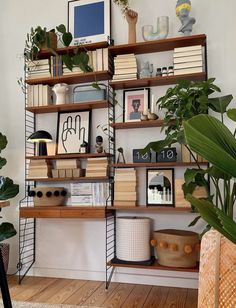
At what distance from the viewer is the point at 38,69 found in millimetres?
2904

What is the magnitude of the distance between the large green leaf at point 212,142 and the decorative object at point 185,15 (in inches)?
83.5

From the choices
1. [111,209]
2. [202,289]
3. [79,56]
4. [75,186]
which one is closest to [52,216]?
[75,186]

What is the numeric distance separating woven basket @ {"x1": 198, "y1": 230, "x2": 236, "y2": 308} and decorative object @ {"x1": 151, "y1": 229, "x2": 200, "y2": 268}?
1.43m

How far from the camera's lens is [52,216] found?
2.58 meters

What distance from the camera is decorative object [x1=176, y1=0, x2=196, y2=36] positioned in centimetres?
246

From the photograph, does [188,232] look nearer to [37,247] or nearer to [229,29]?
[37,247]

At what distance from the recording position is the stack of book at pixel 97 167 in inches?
102

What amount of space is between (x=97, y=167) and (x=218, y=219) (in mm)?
1897

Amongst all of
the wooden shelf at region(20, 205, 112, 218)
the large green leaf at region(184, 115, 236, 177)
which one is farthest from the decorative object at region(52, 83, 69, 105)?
the large green leaf at region(184, 115, 236, 177)

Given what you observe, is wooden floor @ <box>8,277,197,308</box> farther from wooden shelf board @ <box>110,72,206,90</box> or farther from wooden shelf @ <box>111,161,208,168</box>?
wooden shelf board @ <box>110,72,206,90</box>

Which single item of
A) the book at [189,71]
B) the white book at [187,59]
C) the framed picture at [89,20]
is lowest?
the book at [189,71]

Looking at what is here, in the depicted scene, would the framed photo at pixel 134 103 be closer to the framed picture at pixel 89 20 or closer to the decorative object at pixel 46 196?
the framed picture at pixel 89 20

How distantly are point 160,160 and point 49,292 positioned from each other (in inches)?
58.3

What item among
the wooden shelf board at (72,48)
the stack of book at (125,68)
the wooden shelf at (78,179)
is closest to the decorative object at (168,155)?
the wooden shelf at (78,179)
